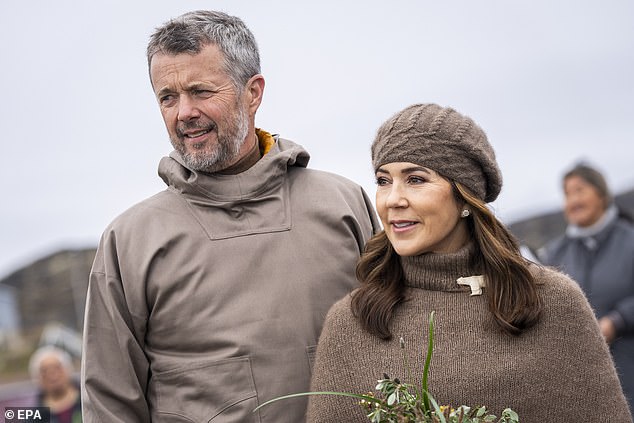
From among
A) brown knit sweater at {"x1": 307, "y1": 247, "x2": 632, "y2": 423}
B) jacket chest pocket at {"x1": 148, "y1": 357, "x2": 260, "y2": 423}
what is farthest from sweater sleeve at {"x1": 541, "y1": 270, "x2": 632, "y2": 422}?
jacket chest pocket at {"x1": 148, "y1": 357, "x2": 260, "y2": 423}

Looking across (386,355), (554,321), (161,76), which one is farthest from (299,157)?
(554,321)

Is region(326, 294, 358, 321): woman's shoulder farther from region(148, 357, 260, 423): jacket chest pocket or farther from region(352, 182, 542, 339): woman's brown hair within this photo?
region(148, 357, 260, 423): jacket chest pocket

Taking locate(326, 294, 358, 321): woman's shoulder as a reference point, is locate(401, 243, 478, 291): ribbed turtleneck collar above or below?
above

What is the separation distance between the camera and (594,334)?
3.83m

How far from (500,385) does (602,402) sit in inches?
13.6

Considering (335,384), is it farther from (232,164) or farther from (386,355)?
(232,164)

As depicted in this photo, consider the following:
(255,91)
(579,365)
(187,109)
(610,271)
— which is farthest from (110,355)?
(610,271)

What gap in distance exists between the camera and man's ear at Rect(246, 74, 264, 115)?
4.20 meters

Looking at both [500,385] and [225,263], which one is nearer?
[500,385]

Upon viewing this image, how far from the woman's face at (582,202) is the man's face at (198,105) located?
358cm

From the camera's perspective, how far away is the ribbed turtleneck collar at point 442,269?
12.9 ft

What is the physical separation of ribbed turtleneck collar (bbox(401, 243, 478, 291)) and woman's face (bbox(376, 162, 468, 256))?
0.07 m

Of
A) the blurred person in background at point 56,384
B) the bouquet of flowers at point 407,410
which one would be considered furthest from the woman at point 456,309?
the blurred person in background at point 56,384

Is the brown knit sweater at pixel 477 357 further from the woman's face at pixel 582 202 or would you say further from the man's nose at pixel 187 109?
the woman's face at pixel 582 202
